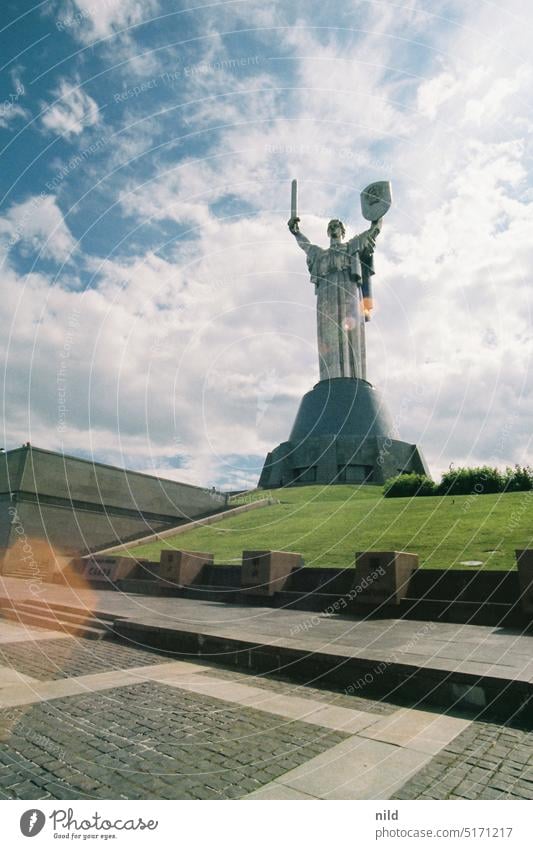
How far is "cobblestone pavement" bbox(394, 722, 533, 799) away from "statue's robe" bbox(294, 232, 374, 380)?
1775 inches

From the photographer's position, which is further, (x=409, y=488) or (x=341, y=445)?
(x=341, y=445)

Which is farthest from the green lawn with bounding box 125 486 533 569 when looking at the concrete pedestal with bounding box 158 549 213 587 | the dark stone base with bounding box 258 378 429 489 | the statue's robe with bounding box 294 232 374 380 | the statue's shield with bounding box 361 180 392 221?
the statue's shield with bounding box 361 180 392 221

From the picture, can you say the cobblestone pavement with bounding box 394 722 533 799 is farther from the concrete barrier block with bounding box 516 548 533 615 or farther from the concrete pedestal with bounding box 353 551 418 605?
the concrete pedestal with bounding box 353 551 418 605

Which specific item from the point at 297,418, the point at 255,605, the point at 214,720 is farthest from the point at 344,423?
the point at 214,720

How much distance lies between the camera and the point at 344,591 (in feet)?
40.9

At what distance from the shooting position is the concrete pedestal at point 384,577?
11094 millimetres

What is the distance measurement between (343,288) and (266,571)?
41.1 meters

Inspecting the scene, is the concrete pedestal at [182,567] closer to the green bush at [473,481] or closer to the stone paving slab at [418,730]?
the stone paving slab at [418,730]

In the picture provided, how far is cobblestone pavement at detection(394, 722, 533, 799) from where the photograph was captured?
10.9ft

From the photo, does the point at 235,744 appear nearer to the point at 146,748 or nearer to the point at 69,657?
the point at 146,748

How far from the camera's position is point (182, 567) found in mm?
16219

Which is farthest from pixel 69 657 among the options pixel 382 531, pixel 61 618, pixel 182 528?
pixel 182 528

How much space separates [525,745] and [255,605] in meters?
9.89
